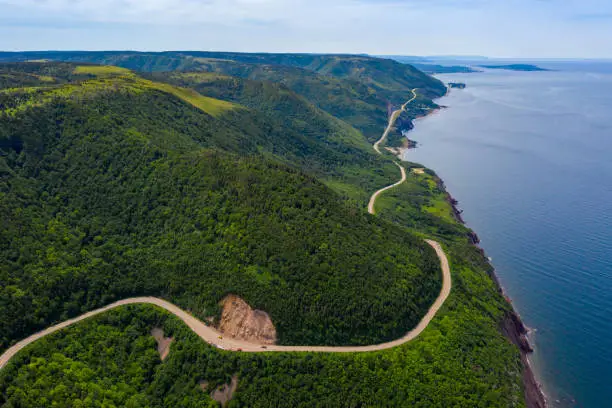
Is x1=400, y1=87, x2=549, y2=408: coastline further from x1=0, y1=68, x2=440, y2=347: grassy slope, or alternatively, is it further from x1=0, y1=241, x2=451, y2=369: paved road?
x1=0, y1=68, x2=440, y2=347: grassy slope

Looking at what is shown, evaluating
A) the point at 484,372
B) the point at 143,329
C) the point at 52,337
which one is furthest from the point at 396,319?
the point at 52,337

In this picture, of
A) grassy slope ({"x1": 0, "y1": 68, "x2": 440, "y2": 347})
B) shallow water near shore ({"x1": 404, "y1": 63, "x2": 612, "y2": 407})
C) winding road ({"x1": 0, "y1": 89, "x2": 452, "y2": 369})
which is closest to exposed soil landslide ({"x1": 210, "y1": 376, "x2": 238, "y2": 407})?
winding road ({"x1": 0, "y1": 89, "x2": 452, "y2": 369})

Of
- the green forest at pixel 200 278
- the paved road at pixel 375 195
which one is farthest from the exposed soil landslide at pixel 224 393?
the paved road at pixel 375 195

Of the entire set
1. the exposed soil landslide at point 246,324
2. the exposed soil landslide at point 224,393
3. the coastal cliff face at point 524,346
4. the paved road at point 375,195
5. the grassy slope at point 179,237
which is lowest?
the coastal cliff face at point 524,346

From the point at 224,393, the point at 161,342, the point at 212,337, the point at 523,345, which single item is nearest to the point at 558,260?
the point at 523,345

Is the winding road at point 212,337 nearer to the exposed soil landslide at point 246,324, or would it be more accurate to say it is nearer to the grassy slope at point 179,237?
the exposed soil landslide at point 246,324

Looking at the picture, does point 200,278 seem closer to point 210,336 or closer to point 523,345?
point 210,336

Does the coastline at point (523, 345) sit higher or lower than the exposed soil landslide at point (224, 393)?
lower
